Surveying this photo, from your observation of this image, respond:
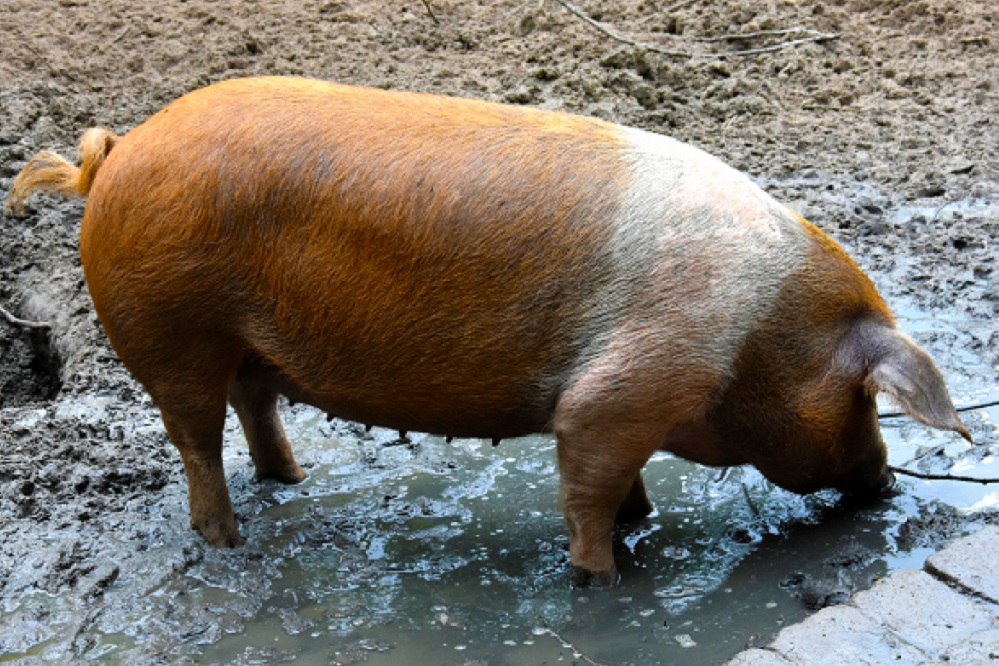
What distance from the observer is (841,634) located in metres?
3.35

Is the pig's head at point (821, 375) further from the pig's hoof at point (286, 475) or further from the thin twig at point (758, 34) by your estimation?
the thin twig at point (758, 34)

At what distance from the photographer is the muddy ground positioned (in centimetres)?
496

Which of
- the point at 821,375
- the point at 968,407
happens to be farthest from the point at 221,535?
the point at 968,407

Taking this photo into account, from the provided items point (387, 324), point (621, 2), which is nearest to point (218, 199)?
point (387, 324)

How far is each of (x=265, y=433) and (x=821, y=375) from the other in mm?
2192

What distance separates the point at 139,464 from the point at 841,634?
117 inches

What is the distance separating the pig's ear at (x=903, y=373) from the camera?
12.2 ft

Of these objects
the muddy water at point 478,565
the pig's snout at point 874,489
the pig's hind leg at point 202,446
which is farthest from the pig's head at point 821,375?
the pig's hind leg at point 202,446

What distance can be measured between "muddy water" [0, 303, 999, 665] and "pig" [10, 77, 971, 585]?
27cm

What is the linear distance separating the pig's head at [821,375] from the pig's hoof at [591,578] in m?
0.59

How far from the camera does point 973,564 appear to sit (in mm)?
3605

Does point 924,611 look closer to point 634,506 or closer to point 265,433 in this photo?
point 634,506

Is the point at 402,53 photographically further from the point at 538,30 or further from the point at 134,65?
the point at 134,65

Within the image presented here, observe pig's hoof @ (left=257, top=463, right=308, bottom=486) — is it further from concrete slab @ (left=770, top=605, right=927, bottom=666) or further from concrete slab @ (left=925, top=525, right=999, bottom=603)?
concrete slab @ (left=925, top=525, right=999, bottom=603)
